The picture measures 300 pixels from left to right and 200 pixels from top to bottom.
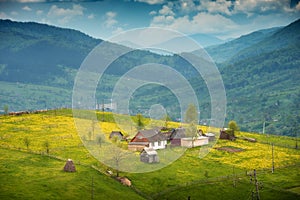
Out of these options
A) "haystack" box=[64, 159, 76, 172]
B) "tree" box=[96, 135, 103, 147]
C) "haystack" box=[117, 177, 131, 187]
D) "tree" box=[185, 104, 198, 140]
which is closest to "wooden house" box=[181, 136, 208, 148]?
"tree" box=[185, 104, 198, 140]

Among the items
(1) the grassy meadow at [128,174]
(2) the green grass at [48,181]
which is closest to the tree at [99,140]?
(1) the grassy meadow at [128,174]

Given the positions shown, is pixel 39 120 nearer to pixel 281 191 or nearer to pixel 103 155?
pixel 103 155

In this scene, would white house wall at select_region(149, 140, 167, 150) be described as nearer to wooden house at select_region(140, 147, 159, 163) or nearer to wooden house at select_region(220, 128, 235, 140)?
wooden house at select_region(140, 147, 159, 163)

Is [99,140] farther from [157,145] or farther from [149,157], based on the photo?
[157,145]

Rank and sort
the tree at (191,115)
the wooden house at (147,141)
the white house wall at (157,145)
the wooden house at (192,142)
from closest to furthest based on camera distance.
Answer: the wooden house at (147,141)
the white house wall at (157,145)
the wooden house at (192,142)
the tree at (191,115)

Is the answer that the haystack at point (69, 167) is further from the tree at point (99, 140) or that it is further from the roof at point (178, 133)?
the roof at point (178, 133)

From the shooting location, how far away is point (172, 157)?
115500 millimetres

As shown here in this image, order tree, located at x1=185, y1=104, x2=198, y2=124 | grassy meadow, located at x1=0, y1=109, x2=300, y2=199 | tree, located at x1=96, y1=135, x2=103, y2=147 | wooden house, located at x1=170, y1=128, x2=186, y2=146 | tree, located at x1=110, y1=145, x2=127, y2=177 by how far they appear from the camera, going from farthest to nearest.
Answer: tree, located at x1=185, y1=104, x2=198, y2=124 → wooden house, located at x1=170, y1=128, x2=186, y2=146 → tree, located at x1=96, y1=135, x2=103, y2=147 → tree, located at x1=110, y1=145, x2=127, y2=177 → grassy meadow, located at x1=0, y1=109, x2=300, y2=199

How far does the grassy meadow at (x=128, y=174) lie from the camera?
79.1 meters

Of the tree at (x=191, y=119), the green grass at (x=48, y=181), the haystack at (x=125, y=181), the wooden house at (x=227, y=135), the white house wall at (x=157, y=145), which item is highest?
the tree at (x=191, y=119)

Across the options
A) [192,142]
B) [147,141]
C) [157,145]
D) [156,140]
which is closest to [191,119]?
[192,142]

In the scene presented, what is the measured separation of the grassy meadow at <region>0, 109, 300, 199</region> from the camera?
79.1 metres

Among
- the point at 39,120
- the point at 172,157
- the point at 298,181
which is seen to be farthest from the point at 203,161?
the point at 39,120

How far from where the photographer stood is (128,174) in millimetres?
96062
